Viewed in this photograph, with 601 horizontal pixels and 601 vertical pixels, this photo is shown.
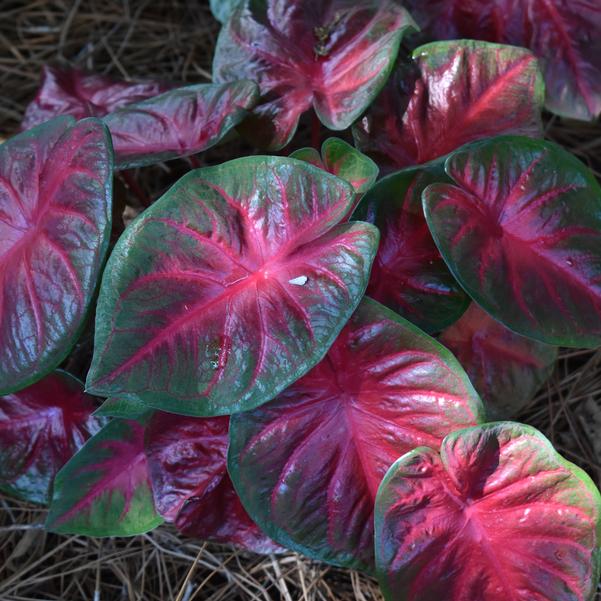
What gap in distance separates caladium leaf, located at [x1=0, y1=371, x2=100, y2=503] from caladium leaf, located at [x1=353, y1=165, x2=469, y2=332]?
1.85 ft

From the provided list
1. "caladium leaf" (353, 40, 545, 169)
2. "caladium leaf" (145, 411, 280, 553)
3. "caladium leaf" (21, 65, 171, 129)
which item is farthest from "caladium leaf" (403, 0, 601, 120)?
"caladium leaf" (145, 411, 280, 553)

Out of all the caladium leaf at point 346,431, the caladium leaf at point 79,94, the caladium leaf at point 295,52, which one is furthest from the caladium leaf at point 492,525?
the caladium leaf at point 79,94

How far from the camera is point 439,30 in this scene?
139 cm

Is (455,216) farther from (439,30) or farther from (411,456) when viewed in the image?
(439,30)

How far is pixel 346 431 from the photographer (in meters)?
1.01

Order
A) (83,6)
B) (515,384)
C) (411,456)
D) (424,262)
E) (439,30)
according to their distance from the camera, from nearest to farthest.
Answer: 1. (411,456)
2. (424,262)
3. (515,384)
4. (439,30)
5. (83,6)

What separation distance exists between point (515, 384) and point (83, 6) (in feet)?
4.71

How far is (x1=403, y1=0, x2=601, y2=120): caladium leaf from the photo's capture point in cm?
135

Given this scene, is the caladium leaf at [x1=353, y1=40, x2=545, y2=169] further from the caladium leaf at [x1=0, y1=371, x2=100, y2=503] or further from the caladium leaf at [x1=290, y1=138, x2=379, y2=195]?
the caladium leaf at [x1=0, y1=371, x2=100, y2=503]

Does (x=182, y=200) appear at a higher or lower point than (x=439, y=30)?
lower

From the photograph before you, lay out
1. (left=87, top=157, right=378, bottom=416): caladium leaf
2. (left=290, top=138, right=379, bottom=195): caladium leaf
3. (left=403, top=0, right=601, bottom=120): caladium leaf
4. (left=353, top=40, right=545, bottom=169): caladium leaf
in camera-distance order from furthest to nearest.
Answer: (left=403, top=0, right=601, bottom=120): caladium leaf, (left=353, top=40, right=545, bottom=169): caladium leaf, (left=290, top=138, right=379, bottom=195): caladium leaf, (left=87, top=157, right=378, bottom=416): caladium leaf

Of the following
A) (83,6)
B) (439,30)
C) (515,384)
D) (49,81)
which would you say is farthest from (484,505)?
(83,6)

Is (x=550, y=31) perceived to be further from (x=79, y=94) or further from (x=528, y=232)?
(x=79, y=94)

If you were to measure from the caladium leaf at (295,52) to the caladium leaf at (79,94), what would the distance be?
8.7 inches
